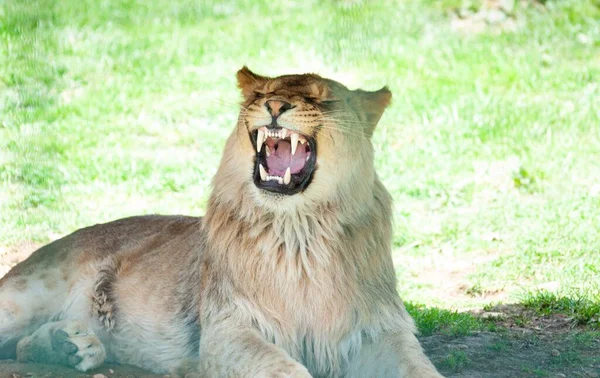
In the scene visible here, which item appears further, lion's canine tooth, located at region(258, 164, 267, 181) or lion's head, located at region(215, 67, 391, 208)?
lion's canine tooth, located at region(258, 164, 267, 181)

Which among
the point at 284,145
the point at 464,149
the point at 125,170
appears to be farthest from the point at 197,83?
the point at 284,145

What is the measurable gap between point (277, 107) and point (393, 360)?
4.29 feet

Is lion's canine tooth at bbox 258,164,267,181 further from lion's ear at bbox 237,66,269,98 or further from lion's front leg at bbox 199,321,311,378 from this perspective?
lion's front leg at bbox 199,321,311,378

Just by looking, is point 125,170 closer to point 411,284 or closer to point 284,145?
point 411,284

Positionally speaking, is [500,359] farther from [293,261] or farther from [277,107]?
[277,107]

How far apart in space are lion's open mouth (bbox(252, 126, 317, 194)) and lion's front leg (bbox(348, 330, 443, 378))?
2.84ft

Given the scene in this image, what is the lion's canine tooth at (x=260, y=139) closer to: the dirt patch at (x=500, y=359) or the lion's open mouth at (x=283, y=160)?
the lion's open mouth at (x=283, y=160)

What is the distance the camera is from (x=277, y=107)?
4.66 m

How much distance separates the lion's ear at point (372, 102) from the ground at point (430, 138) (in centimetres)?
82

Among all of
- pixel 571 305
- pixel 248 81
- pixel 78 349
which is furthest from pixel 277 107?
pixel 571 305

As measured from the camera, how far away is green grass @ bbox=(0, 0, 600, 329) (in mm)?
8039

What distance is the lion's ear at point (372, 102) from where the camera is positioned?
203 inches

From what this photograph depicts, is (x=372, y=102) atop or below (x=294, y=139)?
atop

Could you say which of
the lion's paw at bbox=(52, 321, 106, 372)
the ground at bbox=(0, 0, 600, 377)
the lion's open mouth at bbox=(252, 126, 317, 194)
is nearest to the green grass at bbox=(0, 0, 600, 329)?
the ground at bbox=(0, 0, 600, 377)
